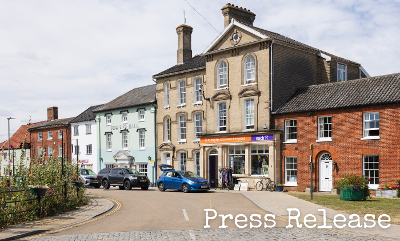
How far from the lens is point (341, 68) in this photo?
35375mm

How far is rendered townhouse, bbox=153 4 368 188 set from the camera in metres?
31.3

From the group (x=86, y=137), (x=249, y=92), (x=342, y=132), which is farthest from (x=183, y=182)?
(x=86, y=137)

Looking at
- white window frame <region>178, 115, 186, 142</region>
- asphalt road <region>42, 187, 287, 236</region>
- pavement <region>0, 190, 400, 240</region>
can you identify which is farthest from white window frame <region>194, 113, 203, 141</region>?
pavement <region>0, 190, 400, 240</region>

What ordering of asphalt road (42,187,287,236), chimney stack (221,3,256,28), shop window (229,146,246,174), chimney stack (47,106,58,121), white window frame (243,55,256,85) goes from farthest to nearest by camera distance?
chimney stack (47,106,58,121), chimney stack (221,3,256,28), shop window (229,146,246,174), white window frame (243,55,256,85), asphalt road (42,187,287,236)

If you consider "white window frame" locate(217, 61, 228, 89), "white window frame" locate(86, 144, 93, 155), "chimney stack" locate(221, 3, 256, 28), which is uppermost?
"chimney stack" locate(221, 3, 256, 28)

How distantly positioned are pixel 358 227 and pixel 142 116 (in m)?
32.4

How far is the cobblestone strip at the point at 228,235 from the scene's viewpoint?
35.6ft

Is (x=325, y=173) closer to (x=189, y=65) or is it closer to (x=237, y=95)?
(x=237, y=95)

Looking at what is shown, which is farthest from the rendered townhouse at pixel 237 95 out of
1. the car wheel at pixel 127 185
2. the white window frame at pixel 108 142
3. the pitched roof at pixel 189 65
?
the white window frame at pixel 108 142

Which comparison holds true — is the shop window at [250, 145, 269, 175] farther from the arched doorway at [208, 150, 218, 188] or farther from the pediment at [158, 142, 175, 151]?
the pediment at [158, 142, 175, 151]

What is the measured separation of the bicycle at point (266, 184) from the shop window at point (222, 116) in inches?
230

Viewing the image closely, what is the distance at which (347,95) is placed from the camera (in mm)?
27734

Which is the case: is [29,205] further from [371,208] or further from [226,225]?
[371,208]

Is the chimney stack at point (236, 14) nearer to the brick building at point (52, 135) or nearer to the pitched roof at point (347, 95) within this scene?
the pitched roof at point (347, 95)
